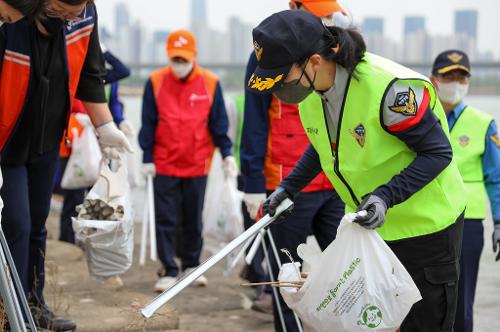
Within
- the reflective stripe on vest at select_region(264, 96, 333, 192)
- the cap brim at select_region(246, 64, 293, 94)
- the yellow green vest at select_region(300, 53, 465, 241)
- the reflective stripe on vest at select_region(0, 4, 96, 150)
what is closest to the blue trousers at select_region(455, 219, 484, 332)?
the reflective stripe on vest at select_region(264, 96, 333, 192)

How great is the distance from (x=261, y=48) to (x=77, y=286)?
3115 mm

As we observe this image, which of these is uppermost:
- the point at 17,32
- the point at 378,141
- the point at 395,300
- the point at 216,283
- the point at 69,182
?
the point at 17,32

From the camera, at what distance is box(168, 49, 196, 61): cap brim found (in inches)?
257

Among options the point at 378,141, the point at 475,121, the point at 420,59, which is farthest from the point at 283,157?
the point at 420,59

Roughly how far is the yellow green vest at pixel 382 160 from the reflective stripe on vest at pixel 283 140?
1.34 m

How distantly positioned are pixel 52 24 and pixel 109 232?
989mm

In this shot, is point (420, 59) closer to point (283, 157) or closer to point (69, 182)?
point (69, 182)

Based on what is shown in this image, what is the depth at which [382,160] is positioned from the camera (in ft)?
9.81

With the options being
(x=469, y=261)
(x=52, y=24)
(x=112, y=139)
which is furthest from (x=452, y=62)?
(x=52, y=24)

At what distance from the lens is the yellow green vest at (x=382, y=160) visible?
2.94 metres

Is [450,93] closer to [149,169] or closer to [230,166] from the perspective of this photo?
[230,166]

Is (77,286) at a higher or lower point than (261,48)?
lower

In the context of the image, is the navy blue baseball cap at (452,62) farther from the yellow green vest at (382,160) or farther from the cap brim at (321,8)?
the yellow green vest at (382,160)

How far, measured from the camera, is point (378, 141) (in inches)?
116
